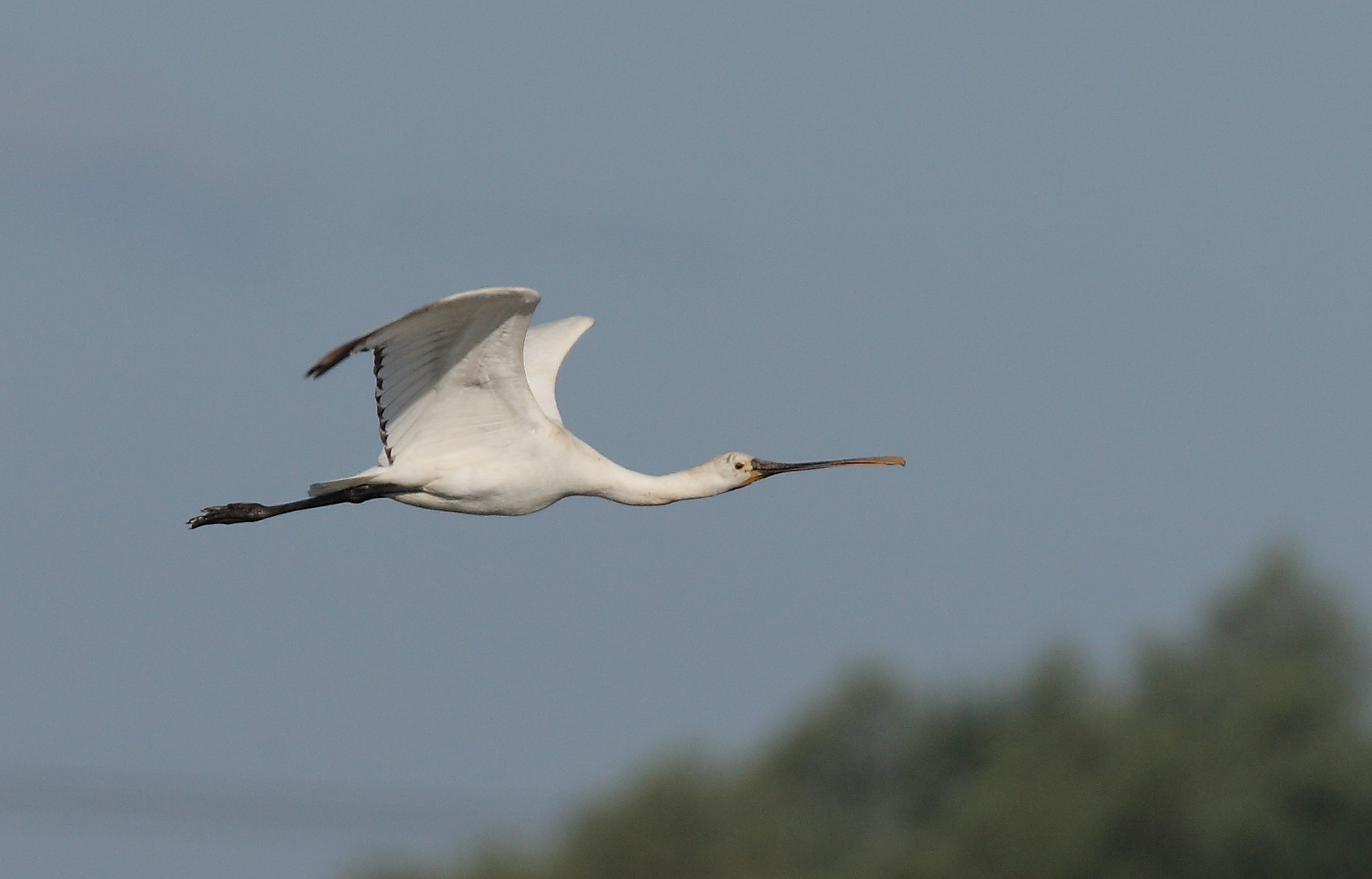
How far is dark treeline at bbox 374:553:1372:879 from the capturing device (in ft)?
156

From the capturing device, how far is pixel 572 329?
1891 cm

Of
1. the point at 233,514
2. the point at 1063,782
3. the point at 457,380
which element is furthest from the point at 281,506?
the point at 1063,782

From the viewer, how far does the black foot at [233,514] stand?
17.1 metres

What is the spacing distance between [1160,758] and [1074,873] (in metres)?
3.37

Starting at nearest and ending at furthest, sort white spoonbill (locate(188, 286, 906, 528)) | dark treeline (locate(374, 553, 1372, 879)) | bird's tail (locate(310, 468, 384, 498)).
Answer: white spoonbill (locate(188, 286, 906, 528)) < bird's tail (locate(310, 468, 384, 498)) < dark treeline (locate(374, 553, 1372, 879))

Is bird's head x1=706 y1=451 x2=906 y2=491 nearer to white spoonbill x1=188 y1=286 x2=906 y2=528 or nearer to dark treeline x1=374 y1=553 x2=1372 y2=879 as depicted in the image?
white spoonbill x1=188 y1=286 x2=906 y2=528

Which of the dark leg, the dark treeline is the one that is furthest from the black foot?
the dark treeline

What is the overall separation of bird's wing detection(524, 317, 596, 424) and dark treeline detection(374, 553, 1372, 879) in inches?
1077

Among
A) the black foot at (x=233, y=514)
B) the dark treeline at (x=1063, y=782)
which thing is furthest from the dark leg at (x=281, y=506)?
the dark treeline at (x=1063, y=782)

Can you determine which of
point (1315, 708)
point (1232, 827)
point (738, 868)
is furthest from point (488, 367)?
point (1315, 708)

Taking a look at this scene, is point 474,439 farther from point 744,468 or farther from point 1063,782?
point 1063,782

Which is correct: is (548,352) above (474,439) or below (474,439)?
above

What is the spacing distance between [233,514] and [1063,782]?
38243 mm

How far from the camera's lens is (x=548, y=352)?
18.4m
